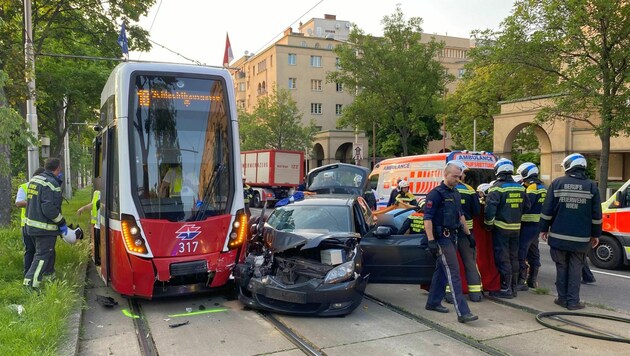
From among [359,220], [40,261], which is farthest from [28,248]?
[359,220]


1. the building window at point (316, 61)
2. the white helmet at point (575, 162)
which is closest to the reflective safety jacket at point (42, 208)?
the white helmet at point (575, 162)

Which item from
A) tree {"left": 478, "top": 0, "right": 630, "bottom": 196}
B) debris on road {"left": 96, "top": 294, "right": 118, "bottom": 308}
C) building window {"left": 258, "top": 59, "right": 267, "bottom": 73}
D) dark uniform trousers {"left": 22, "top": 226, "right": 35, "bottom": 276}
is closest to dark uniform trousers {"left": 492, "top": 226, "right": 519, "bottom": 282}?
debris on road {"left": 96, "top": 294, "right": 118, "bottom": 308}

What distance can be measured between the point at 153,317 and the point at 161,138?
2.32m

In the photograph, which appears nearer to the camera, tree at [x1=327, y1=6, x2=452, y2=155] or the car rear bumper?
the car rear bumper

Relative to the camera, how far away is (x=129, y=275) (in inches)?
233

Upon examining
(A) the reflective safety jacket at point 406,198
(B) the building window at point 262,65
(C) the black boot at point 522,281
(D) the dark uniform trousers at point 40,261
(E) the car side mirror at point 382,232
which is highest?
(B) the building window at point 262,65

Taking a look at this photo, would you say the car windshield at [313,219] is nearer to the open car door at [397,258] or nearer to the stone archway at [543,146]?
the open car door at [397,258]

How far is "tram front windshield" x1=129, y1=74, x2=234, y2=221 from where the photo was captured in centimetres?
618

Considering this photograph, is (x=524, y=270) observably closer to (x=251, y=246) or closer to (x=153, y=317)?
(x=251, y=246)

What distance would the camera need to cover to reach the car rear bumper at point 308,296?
18.3 feet

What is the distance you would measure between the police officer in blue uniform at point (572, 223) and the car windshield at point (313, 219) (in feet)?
8.88

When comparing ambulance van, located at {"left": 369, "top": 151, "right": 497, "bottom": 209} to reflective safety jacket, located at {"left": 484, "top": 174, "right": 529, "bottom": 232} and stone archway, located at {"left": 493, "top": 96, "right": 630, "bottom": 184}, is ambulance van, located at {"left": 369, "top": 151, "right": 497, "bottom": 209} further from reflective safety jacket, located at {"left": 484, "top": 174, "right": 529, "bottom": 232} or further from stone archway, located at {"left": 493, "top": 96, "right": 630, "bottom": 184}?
stone archway, located at {"left": 493, "top": 96, "right": 630, "bottom": 184}

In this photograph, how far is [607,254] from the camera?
29.9 ft

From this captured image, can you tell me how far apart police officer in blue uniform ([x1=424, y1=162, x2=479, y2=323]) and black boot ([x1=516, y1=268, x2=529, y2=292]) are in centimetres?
200
